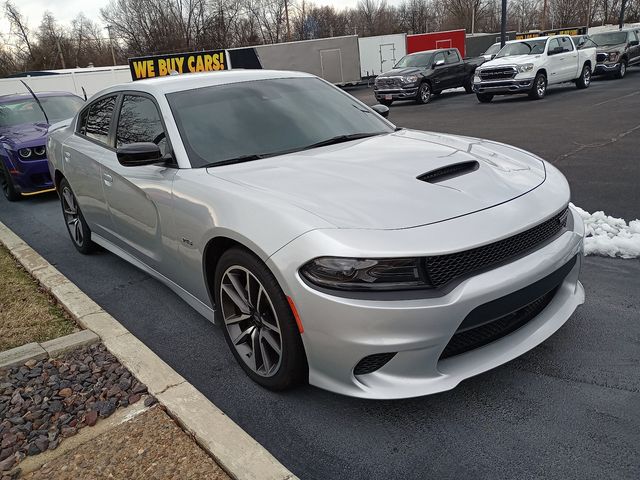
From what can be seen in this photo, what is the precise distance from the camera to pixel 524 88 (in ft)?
52.9

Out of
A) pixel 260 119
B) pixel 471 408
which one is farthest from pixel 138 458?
pixel 260 119

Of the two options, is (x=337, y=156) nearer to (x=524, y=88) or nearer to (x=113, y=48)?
(x=524, y=88)

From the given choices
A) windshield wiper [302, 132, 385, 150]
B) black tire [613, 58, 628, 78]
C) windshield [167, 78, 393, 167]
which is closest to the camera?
windshield [167, 78, 393, 167]

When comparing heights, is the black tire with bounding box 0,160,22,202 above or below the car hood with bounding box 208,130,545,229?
below

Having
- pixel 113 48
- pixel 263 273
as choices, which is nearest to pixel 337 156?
pixel 263 273

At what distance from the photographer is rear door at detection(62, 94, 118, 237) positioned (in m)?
4.39

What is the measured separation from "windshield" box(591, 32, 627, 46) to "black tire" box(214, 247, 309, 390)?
78.6 feet

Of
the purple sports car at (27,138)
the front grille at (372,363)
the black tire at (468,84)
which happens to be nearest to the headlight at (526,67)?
the black tire at (468,84)

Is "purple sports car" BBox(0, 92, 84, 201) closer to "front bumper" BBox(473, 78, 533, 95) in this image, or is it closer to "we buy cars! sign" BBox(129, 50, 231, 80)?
"front bumper" BBox(473, 78, 533, 95)

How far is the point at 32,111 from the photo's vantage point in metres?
9.05

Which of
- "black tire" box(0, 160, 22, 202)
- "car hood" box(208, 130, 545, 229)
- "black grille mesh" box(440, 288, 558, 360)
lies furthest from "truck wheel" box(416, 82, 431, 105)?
"black grille mesh" box(440, 288, 558, 360)

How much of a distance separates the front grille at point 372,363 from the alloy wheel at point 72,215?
154 inches

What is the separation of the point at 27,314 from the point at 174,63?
22.6 meters

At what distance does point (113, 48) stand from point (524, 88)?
190 feet
